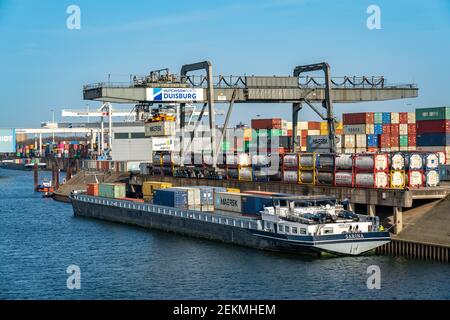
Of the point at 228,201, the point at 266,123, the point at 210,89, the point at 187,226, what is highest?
the point at 210,89

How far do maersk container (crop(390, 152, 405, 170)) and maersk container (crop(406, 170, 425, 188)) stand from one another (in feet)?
2.88

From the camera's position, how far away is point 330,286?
149 ft

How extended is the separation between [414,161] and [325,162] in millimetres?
→ 8733

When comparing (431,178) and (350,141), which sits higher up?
(350,141)

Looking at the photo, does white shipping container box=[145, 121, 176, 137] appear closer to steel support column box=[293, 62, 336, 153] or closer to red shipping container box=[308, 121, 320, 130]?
steel support column box=[293, 62, 336, 153]

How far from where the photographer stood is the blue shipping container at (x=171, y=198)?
2835 inches

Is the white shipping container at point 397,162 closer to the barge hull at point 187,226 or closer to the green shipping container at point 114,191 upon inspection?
the barge hull at point 187,226

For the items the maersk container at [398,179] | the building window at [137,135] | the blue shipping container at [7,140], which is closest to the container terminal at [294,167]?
the maersk container at [398,179]

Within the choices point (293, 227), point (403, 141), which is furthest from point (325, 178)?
point (403, 141)

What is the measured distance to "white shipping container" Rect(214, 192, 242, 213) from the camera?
66.1m

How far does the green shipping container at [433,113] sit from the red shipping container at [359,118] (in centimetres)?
569

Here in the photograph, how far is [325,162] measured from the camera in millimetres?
65938

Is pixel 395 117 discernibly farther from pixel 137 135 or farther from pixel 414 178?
pixel 137 135
